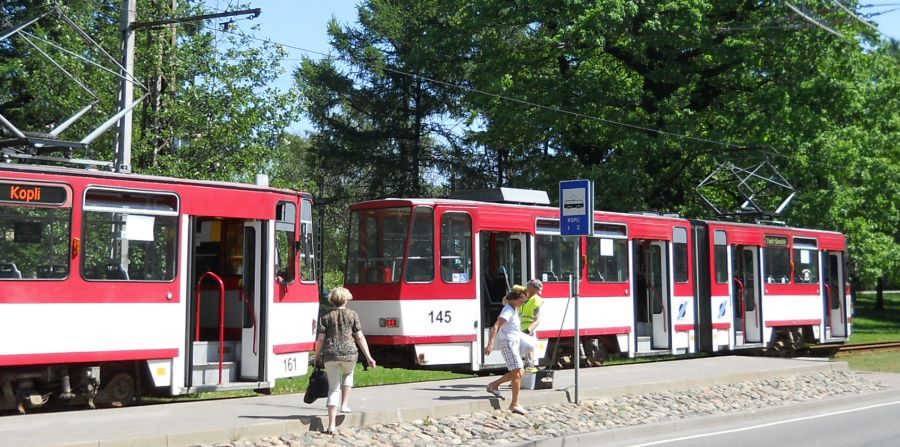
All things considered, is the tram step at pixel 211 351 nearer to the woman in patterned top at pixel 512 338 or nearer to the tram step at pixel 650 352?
the woman in patterned top at pixel 512 338

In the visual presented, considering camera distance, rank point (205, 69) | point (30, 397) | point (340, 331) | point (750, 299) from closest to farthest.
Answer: point (340, 331), point (30, 397), point (205, 69), point (750, 299)

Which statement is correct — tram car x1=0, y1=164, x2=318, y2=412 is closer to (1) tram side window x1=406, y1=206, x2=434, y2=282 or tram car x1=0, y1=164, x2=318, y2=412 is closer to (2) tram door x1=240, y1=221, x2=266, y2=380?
(2) tram door x1=240, y1=221, x2=266, y2=380

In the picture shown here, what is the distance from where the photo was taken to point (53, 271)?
11922mm

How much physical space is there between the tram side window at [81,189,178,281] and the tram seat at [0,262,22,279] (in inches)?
30.1

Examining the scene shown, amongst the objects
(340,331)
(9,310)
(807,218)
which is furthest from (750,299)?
(9,310)

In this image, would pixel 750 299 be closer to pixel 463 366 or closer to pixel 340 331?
pixel 463 366

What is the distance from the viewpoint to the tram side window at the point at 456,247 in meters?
17.8

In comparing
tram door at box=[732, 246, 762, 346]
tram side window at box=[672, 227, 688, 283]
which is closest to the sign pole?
tram side window at box=[672, 227, 688, 283]

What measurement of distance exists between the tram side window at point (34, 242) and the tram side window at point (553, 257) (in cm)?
962

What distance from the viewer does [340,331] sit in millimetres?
11289

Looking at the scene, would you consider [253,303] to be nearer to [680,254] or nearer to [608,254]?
[608,254]

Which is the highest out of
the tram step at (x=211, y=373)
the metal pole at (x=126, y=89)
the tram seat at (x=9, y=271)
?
the metal pole at (x=126, y=89)

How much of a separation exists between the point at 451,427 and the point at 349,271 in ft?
21.9

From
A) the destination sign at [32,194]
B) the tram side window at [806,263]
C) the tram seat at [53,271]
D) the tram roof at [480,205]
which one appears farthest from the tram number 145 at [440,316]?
the tram side window at [806,263]
